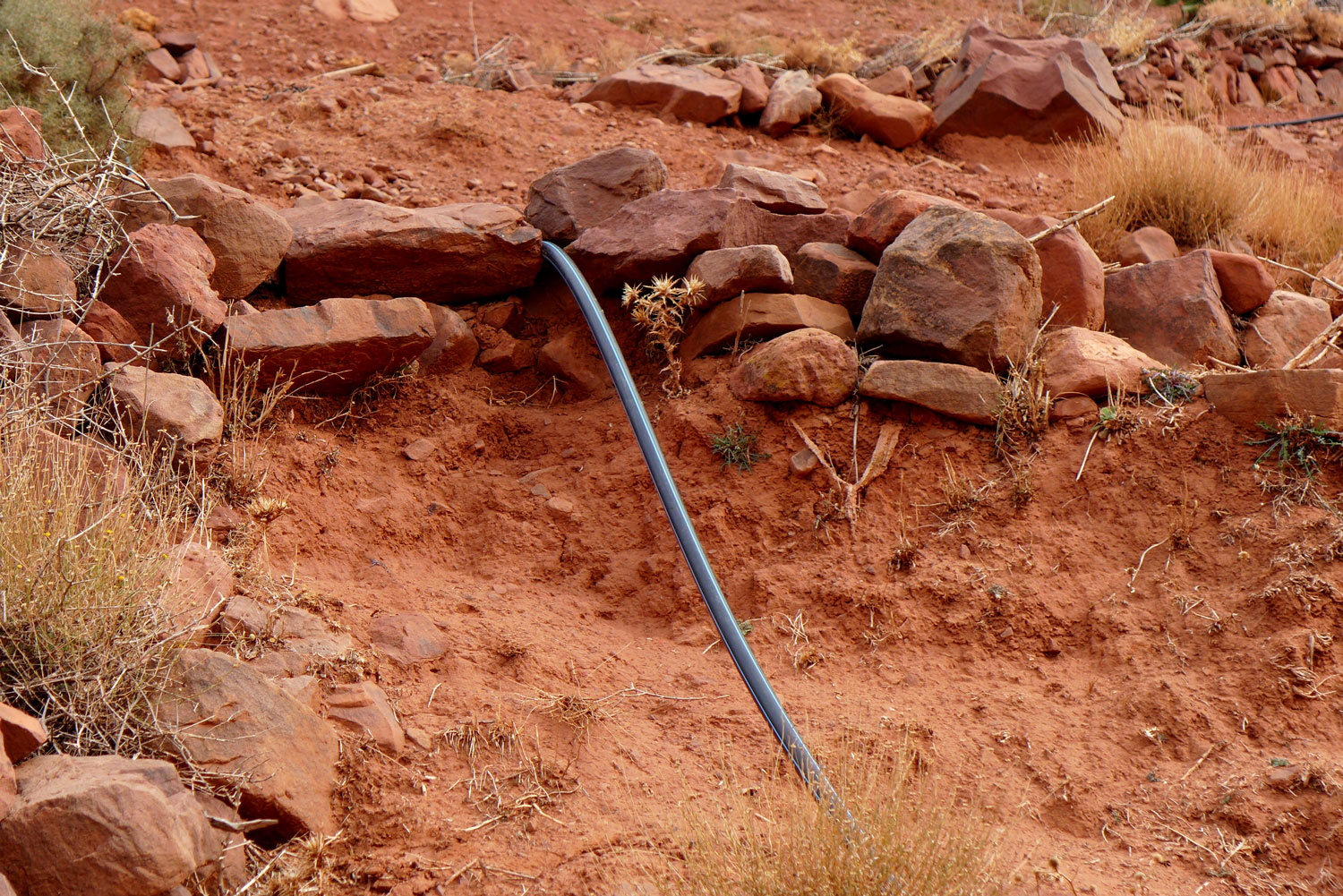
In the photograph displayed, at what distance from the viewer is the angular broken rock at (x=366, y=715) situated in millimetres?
2777

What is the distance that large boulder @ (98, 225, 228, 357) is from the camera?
146 inches

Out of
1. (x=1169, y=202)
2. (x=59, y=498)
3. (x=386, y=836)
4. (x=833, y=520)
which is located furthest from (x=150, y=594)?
(x=1169, y=202)

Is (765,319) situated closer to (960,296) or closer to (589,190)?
(960,296)

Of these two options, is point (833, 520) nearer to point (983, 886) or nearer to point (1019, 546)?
point (1019, 546)

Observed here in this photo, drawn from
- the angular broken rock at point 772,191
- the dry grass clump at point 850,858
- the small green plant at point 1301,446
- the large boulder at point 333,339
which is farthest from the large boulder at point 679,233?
the dry grass clump at point 850,858

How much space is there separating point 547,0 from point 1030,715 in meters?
8.11

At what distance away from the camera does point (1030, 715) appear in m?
3.15

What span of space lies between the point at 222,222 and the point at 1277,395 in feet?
12.7

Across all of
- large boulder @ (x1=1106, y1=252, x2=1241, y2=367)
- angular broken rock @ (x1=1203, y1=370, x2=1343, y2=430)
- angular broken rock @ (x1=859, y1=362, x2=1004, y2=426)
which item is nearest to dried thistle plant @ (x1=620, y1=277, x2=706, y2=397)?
angular broken rock @ (x1=859, y1=362, x2=1004, y2=426)

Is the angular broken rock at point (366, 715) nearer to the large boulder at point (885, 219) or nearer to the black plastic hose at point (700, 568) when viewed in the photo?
the black plastic hose at point (700, 568)

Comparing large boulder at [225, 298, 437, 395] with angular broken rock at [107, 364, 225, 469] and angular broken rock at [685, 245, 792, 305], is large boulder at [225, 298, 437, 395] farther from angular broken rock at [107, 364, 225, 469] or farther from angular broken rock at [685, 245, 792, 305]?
angular broken rock at [685, 245, 792, 305]

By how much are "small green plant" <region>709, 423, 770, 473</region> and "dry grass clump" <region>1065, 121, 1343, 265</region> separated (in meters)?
2.76

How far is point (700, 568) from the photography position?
3191mm

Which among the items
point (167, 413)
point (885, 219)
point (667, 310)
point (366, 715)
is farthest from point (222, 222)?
point (885, 219)
